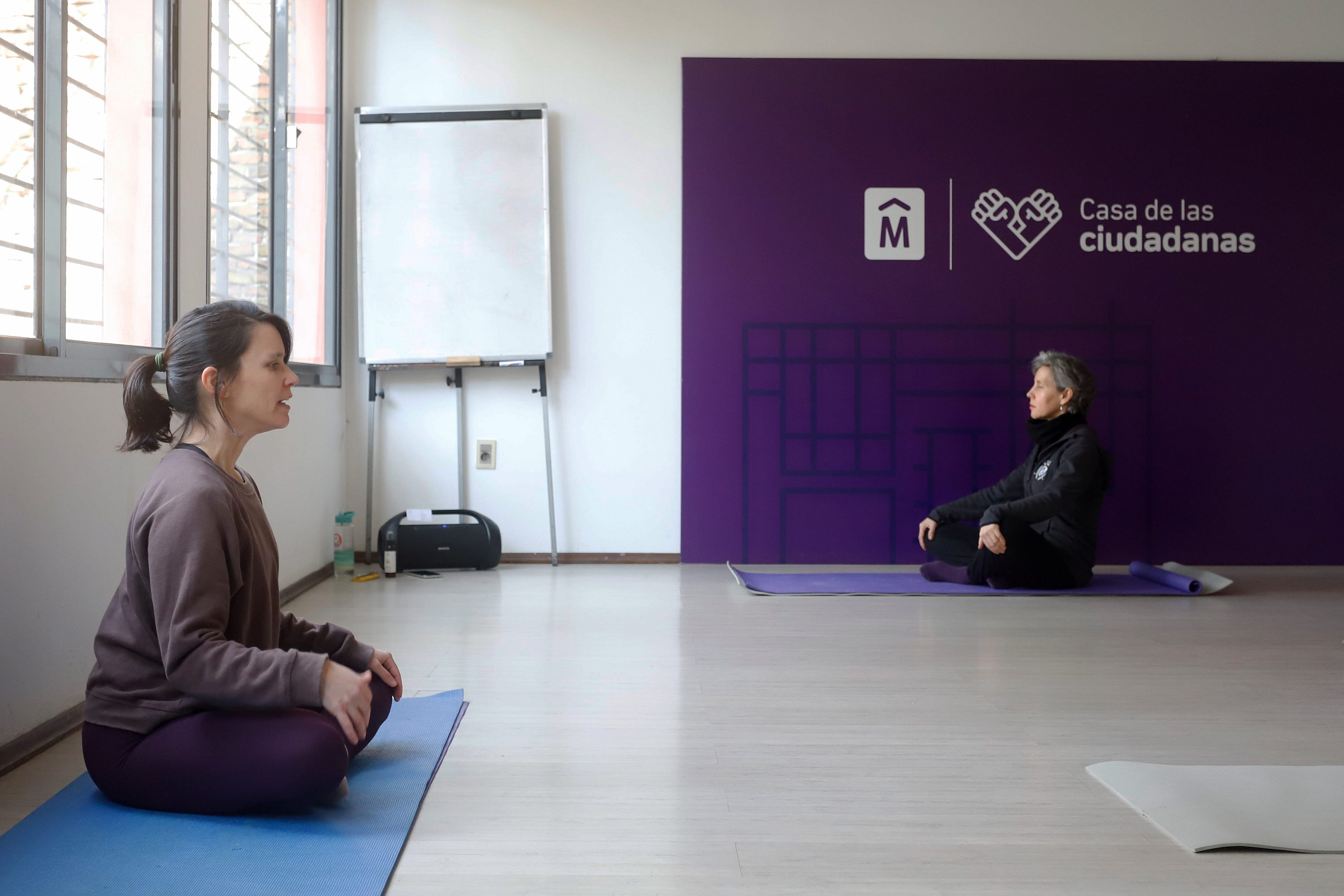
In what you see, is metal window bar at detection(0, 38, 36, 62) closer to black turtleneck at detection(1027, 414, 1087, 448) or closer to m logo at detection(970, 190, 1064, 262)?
black turtleneck at detection(1027, 414, 1087, 448)

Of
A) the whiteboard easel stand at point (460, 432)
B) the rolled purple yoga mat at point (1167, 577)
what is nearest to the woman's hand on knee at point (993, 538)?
the rolled purple yoga mat at point (1167, 577)

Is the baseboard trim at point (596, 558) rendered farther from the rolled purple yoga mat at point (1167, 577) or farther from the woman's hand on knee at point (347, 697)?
the woman's hand on knee at point (347, 697)

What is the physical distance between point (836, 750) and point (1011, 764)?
350 mm

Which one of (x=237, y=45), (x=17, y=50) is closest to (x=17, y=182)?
(x=17, y=50)

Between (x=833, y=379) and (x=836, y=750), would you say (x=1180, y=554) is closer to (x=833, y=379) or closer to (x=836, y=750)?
(x=833, y=379)

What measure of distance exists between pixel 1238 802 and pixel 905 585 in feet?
7.57

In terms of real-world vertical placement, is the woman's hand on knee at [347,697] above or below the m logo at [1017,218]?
below

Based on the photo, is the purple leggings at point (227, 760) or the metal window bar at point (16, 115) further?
the metal window bar at point (16, 115)

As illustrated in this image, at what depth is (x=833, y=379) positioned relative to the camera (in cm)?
468

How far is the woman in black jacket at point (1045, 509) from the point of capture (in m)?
4.00

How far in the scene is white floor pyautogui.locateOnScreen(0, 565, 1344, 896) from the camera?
1623mm

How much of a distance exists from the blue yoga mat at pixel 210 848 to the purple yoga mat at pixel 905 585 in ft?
7.58

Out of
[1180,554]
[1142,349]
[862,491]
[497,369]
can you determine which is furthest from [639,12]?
[1180,554]

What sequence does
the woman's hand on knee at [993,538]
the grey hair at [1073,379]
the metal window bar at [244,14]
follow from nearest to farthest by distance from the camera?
the metal window bar at [244,14] < the woman's hand on knee at [993,538] < the grey hair at [1073,379]
